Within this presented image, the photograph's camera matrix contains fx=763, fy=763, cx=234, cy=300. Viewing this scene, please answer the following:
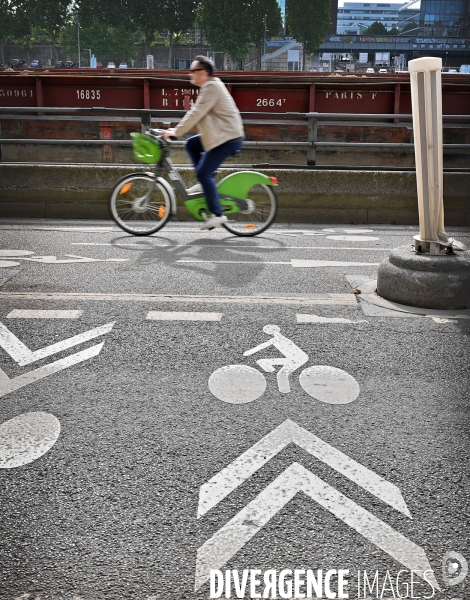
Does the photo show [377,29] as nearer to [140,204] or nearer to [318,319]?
[140,204]

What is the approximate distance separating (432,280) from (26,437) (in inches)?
130

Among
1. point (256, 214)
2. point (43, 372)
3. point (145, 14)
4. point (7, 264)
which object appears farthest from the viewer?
point (145, 14)

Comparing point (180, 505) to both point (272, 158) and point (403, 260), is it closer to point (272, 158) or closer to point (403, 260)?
point (403, 260)

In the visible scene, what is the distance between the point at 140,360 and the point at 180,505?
1.73 m

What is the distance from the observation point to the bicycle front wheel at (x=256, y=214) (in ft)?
28.7

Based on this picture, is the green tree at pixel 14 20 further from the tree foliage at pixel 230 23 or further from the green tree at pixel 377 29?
the green tree at pixel 377 29

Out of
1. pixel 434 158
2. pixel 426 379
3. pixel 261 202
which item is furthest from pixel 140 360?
pixel 261 202

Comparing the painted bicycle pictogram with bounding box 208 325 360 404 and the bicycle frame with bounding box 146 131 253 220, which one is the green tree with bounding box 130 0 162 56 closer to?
the bicycle frame with bounding box 146 131 253 220

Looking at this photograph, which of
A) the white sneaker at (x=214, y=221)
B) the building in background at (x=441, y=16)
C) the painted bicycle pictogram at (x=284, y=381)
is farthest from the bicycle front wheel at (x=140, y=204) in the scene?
the building in background at (x=441, y=16)

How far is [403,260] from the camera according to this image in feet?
18.9

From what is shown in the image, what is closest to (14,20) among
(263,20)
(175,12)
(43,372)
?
(175,12)

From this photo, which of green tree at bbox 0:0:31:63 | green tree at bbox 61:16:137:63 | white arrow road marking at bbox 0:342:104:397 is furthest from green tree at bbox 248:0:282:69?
white arrow road marking at bbox 0:342:104:397

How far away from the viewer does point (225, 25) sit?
3575 inches

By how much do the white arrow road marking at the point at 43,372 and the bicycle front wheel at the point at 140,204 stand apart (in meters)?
4.17
